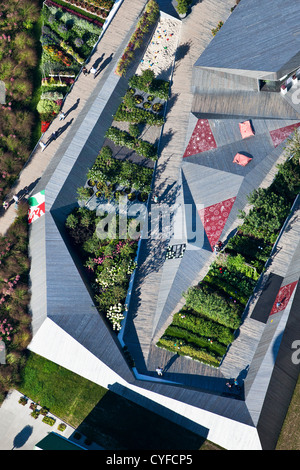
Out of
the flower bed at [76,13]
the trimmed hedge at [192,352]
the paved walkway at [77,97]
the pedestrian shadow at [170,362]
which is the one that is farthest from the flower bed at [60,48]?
the pedestrian shadow at [170,362]

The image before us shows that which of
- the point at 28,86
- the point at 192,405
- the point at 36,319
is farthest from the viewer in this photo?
the point at 28,86

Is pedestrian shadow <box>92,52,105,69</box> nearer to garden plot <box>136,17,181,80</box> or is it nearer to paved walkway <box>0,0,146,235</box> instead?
paved walkway <box>0,0,146,235</box>

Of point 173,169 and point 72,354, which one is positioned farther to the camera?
point 173,169

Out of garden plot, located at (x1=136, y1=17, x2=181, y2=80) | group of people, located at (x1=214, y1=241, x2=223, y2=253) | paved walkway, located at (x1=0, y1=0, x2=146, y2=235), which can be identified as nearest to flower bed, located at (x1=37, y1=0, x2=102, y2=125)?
paved walkway, located at (x1=0, y1=0, x2=146, y2=235)

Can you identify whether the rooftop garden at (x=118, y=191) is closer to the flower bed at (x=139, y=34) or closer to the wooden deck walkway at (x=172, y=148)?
the wooden deck walkway at (x=172, y=148)

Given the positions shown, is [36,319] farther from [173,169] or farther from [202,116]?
[202,116]

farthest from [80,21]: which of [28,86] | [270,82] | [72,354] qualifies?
[72,354]
